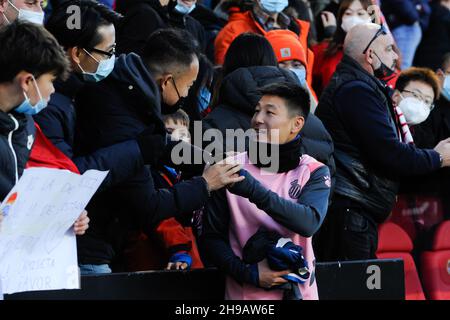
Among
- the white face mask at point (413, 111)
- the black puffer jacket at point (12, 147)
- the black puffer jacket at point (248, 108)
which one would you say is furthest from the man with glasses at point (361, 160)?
the black puffer jacket at point (12, 147)

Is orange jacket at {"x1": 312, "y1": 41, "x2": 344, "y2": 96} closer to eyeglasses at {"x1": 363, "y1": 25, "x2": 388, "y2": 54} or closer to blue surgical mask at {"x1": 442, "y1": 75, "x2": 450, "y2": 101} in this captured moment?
blue surgical mask at {"x1": 442, "y1": 75, "x2": 450, "y2": 101}

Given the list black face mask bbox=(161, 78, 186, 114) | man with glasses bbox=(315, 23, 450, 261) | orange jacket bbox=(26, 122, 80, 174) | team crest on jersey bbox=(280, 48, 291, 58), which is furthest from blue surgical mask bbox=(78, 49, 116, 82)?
team crest on jersey bbox=(280, 48, 291, 58)

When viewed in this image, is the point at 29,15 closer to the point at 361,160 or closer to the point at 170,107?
the point at 170,107

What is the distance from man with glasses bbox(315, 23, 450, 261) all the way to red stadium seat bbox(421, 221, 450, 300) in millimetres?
999

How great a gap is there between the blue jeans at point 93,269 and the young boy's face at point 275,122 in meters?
1.05

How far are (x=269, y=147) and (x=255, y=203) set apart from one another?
0.33m

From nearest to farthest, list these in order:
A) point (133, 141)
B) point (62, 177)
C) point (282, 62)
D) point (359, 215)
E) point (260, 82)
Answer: point (62, 177)
point (133, 141)
point (260, 82)
point (359, 215)
point (282, 62)

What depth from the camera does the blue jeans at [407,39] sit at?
10.6 meters

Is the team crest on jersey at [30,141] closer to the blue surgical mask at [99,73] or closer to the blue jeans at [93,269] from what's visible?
the blue surgical mask at [99,73]

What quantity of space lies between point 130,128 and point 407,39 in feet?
20.0

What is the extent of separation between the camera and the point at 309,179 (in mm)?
5316
